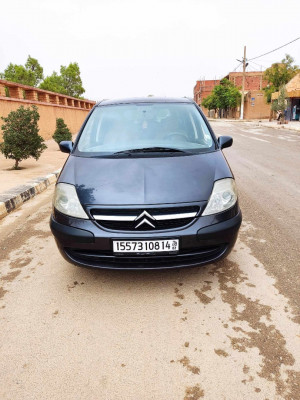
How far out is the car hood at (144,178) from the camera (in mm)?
2357

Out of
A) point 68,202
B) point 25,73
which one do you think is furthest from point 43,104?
point 25,73

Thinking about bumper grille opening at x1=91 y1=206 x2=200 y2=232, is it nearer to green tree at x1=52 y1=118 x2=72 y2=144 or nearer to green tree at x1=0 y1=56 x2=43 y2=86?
green tree at x1=52 y1=118 x2=72 y2=144

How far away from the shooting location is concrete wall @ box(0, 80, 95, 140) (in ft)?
40.1

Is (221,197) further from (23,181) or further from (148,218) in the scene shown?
(23,181)

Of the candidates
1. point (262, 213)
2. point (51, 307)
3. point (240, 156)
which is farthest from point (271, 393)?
point (240, 156)

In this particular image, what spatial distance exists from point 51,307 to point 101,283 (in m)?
0.45

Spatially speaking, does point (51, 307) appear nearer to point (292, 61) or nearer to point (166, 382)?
point (166, 382)

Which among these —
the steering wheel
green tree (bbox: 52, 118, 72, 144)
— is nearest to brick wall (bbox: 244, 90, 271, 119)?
green tree (bbox: 52, 118, 72, 144)

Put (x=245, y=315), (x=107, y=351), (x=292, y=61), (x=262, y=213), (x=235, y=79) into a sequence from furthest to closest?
(x=235, y=79) → (x=292, y=61) → (x=262, y=213) → (x=245, y=315) → (x=107, y=351)

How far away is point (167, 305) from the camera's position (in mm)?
2342

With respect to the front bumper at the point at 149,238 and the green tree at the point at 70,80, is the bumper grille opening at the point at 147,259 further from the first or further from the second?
the green tree at the point at 70,80

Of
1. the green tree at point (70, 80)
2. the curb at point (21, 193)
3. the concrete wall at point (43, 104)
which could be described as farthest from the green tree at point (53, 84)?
the curb at point (21, 193)

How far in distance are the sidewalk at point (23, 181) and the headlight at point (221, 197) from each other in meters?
3.40

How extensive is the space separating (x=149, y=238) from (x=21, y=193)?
3846 mm
